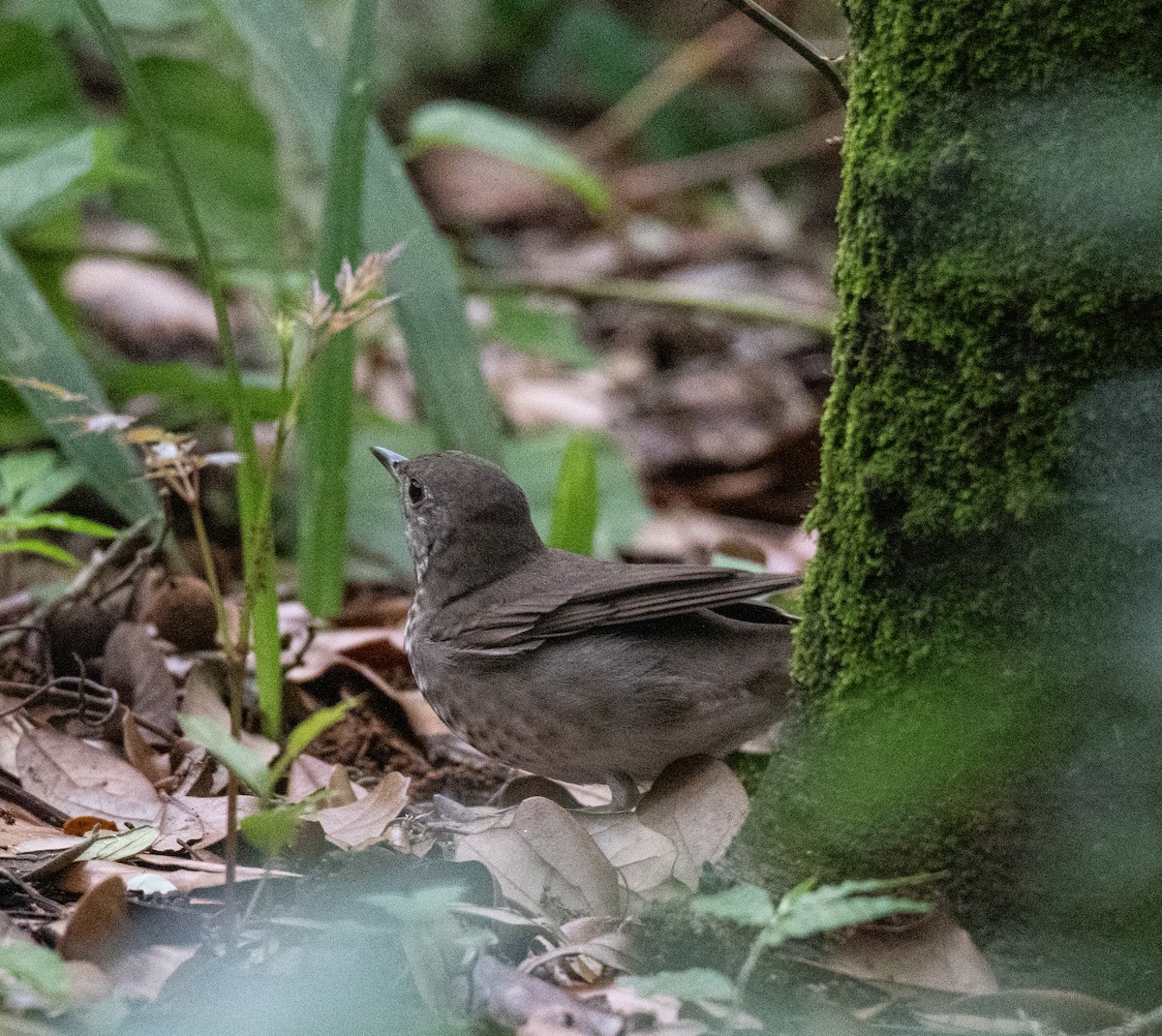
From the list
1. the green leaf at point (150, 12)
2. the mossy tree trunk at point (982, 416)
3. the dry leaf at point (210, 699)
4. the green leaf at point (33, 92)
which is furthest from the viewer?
the green leaf at point (33, 92)

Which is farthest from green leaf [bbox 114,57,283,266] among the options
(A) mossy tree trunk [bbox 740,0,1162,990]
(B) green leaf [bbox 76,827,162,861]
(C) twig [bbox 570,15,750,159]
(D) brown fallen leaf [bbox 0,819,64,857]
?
(C) twig [bbox 570,15,750,159]

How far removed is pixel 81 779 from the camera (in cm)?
305

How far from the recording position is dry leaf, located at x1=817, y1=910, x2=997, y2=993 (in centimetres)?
221

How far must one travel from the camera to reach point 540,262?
377 inches

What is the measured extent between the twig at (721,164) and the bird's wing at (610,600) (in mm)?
7893

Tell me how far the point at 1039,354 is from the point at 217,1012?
1.54m

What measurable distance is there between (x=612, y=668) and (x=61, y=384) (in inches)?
75.1

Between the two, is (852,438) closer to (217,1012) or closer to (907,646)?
(907,646)

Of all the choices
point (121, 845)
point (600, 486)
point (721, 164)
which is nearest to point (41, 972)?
point (121, 845)

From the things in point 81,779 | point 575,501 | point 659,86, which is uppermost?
point 659,86

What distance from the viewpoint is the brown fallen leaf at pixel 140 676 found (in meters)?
3.50

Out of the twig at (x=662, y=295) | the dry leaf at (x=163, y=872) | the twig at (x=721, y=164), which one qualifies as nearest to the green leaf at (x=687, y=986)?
the dry leaf at (x=163, y=872)

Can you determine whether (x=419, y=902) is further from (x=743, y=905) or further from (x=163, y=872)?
(x=163, y=872)

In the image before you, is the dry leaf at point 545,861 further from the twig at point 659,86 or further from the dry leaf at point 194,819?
the twig at point 659,86
